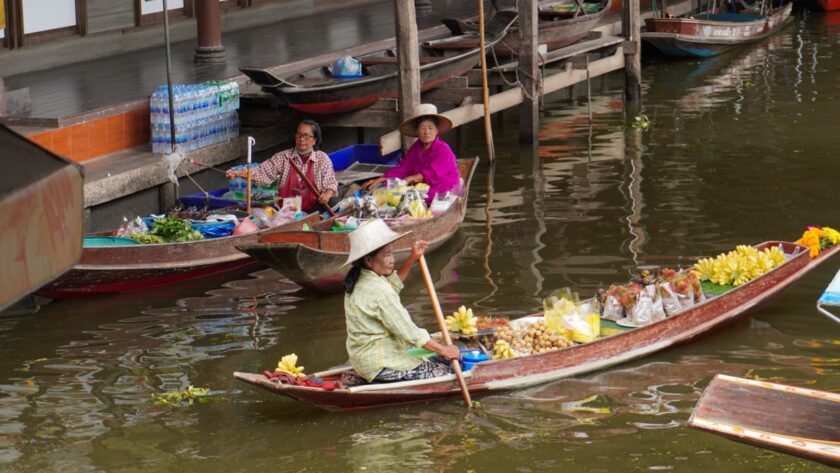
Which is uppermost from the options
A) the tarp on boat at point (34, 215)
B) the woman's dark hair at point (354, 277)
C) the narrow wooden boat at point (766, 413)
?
the tarp on boat at point (34, 215)

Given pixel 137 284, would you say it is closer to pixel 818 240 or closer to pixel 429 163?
pixel 429 163

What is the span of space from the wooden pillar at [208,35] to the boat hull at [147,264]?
17.3 ft

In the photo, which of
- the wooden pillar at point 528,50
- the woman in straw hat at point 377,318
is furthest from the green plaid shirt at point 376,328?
the wooden pillar at point 528,50

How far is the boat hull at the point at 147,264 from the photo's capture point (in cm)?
978

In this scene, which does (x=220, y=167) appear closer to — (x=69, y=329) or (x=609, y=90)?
(x=69, y=329)

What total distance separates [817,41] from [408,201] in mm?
14851

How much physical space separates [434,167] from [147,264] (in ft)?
9.32

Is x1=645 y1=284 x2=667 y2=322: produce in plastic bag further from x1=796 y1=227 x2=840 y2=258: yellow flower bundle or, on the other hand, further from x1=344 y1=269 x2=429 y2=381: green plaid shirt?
x1=344 y1=269 x2=429 y2=381: green plaid shirt

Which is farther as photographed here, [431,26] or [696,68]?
[696,68]

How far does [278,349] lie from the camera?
8.84 m

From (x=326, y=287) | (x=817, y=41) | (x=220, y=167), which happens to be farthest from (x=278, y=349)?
(x=817, y=41)

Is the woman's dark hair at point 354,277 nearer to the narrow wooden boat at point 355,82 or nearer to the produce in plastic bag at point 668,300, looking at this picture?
the produce in plastic bag at point 668,300

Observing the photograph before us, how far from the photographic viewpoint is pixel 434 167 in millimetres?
11477

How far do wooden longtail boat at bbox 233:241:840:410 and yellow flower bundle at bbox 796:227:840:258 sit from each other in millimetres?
84
